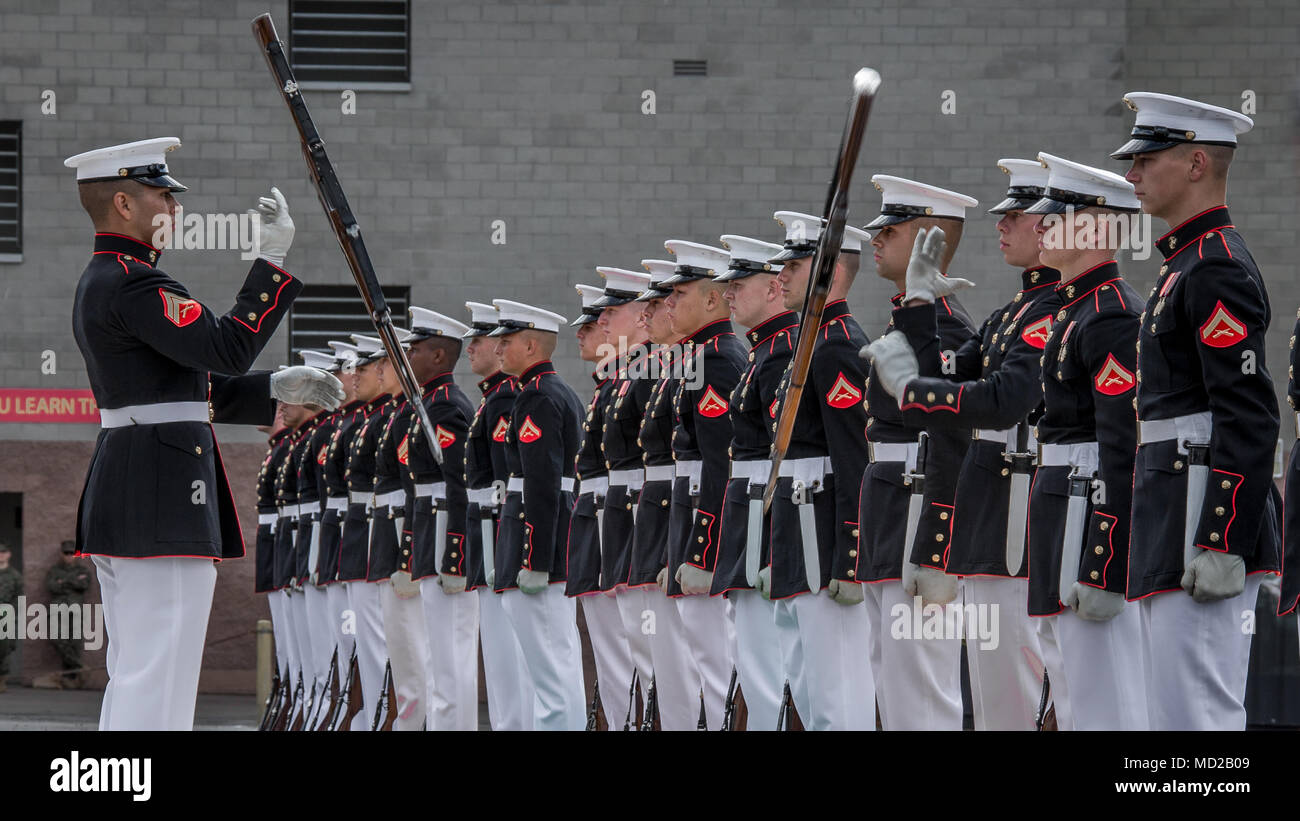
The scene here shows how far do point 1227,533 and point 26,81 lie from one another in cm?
1341

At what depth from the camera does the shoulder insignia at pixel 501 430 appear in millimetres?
8359

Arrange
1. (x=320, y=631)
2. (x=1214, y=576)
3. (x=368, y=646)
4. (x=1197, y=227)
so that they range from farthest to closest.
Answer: (x=320, y=631), (x=368, y=646), (x=1197, y=227), (x=1214, y=576)

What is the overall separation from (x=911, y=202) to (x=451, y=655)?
12.9ft

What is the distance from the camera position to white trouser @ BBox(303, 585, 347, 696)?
430 inches

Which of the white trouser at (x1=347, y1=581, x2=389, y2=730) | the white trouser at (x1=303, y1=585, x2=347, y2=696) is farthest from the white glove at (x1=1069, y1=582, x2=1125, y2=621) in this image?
the white trouser at (x1=303, y1=585, x2=347, y2=696)

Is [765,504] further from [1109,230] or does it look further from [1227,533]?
[1227,533]

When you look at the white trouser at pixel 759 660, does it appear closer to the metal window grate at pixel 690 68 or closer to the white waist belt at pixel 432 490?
the white waist belt at pixel 432 490

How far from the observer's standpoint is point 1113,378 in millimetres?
4461

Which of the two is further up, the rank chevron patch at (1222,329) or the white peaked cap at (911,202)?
the white peaked cap at (911,202)

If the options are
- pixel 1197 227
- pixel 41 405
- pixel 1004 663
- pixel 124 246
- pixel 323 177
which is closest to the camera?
pixel 1197 227

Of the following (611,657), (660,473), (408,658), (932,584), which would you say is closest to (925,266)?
(932,584)

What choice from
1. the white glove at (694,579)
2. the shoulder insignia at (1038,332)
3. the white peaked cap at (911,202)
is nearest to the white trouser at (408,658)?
the white glove at (694,579)

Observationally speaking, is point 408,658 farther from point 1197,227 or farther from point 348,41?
point 348,41

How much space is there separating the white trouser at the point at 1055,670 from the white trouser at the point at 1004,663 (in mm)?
111
